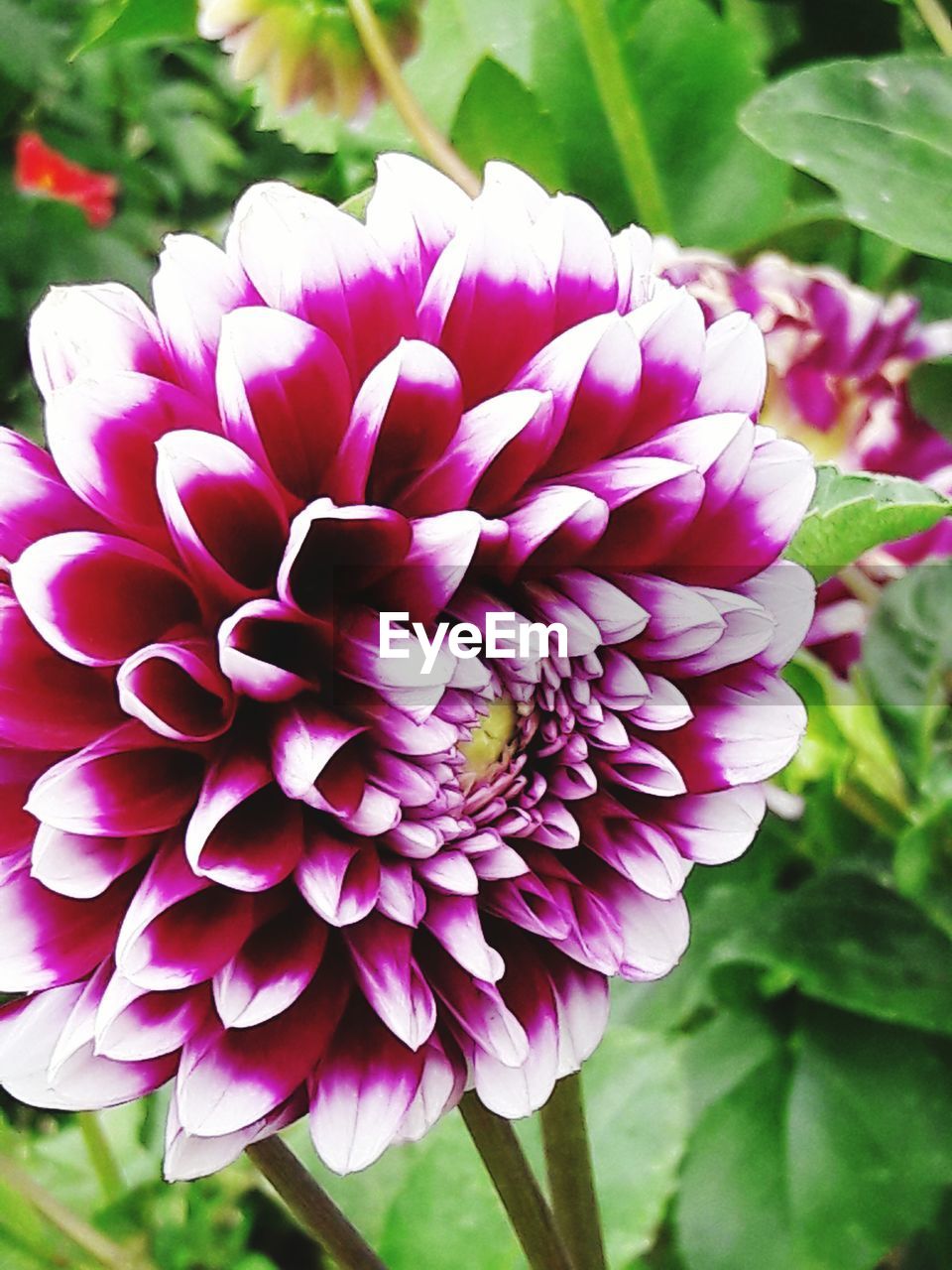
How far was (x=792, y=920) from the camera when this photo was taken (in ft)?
1.41

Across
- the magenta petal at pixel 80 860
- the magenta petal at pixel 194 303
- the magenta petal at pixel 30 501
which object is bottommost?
the magenta petal at pixel 80 860

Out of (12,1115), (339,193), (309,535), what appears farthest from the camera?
(12,1115)

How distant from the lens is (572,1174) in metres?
0.23

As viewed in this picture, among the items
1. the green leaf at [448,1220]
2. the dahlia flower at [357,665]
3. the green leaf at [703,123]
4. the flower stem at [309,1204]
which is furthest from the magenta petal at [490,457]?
the green leaf at [703,123]

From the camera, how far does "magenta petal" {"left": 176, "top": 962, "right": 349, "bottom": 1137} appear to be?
18 cm

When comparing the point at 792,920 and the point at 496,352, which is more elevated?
the point at 496,352

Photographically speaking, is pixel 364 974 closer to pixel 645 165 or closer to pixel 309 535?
pixel 309 535

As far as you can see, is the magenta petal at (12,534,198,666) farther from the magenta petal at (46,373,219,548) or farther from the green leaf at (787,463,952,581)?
the green leaf at (787,463,952,581)

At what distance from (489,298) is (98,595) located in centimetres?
7

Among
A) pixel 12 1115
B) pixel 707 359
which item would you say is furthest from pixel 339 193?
pixel 12 1115

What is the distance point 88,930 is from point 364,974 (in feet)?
0.13

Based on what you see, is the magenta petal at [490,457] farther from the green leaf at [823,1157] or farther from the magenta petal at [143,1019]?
the green leaf at [823,1157]

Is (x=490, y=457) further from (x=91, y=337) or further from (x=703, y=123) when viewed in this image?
(x=703, y=123)

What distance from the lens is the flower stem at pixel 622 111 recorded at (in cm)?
43
